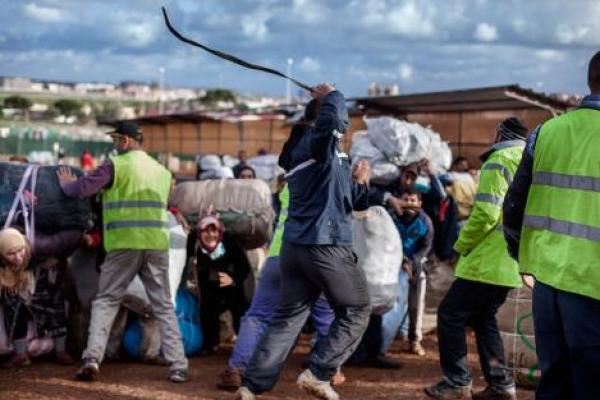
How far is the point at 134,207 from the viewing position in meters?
6.84

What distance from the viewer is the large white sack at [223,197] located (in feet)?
26.8

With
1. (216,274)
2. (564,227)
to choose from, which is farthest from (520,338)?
(564,227)

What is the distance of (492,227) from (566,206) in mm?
2216

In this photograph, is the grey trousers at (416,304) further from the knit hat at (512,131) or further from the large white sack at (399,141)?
the knit hat at (512,131)

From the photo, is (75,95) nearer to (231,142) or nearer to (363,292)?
(231,142)

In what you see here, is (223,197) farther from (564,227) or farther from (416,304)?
(564,227)

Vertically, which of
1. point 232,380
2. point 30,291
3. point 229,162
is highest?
point 229,162

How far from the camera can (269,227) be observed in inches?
322

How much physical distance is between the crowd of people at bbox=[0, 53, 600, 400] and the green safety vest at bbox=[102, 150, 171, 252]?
1cm

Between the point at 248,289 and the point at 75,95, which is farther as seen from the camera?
the point at 75,95

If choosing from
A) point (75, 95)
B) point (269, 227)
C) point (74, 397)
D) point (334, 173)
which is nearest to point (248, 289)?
point (269, 227)

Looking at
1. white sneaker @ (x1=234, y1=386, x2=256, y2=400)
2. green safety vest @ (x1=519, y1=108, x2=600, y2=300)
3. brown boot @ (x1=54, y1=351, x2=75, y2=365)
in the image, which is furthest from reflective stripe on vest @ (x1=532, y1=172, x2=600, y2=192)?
brown boot @ (x1=54, y1=351, x2=75, y2=365)

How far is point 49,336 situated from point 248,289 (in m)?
1.68

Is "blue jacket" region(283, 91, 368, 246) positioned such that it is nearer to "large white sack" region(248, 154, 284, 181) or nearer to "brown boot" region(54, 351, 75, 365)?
"brown boot" region(54, 351, 75, 365)
